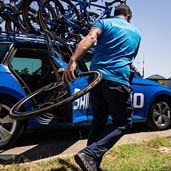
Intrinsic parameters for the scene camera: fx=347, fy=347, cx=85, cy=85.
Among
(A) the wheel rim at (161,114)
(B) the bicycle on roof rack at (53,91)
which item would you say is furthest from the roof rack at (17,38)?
(A) the wheel rim at (161,114)

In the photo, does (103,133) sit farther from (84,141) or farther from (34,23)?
(34,23)

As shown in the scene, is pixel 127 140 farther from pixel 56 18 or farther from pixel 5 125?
pixel 56 18

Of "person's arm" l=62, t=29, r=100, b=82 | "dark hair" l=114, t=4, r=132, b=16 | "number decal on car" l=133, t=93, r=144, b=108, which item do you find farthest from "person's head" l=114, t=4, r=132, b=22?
"number decal on car" l=133, t=93, r=144, b=108

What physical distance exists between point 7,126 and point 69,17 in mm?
3807

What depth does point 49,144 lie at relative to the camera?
216 inches

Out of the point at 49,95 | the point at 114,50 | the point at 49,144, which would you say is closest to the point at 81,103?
the point at 49,95

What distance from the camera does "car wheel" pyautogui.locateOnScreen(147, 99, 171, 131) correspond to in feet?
21.9

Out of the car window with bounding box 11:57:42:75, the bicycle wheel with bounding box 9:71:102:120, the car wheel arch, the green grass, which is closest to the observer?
the green grass

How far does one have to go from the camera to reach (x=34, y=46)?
18.5 ft

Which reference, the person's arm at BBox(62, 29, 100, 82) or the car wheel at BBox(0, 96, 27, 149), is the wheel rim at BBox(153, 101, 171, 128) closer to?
the car wheel at BBox(0, 96, 27, 149)

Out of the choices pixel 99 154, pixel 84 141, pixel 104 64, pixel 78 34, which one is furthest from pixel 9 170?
pixel 78 34

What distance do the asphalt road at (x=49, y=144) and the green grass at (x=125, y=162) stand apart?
1.12 feet

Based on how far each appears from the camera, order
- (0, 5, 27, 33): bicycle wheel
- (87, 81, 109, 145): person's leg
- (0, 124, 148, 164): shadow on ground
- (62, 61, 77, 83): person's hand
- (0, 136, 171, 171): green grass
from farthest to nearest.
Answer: (0, 5, 27, 33): bicycle wheel → (0, 124, 148, 164): shadow on ground → (0, 136, 171, 171): green grass → (87, 81, 109, 145): person's leg → (62, 61, 77, 83): person's hand

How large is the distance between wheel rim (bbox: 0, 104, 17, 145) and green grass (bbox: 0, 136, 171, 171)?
829 mm
